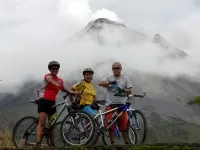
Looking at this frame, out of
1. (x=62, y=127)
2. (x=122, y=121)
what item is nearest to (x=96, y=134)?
(x=62, y=127)

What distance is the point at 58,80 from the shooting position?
11.9 m

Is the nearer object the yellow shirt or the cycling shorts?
the cycling shorts

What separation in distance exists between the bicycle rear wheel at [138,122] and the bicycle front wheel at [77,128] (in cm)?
160

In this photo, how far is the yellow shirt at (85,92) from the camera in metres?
12.3

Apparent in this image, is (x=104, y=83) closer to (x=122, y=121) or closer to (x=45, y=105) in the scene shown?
(x=122, y=121)

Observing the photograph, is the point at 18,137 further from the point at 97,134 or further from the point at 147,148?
the point at 147,148

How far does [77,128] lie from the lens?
433 inches

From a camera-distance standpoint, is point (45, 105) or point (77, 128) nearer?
point (77, 128)

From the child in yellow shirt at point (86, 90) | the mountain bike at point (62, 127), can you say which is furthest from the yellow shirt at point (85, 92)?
the mountain bike at point (62, 127)

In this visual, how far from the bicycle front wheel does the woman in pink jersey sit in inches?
33.4

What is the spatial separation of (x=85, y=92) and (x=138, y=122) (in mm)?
1764

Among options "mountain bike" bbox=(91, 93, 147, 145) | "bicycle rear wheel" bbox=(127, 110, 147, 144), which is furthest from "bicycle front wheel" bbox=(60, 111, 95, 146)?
"bicycle rear wheel" bbox=(127, 110, 147, 144)

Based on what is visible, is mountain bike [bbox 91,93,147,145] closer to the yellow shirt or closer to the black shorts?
the yellow shirt

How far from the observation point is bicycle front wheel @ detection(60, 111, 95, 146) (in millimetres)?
10828
